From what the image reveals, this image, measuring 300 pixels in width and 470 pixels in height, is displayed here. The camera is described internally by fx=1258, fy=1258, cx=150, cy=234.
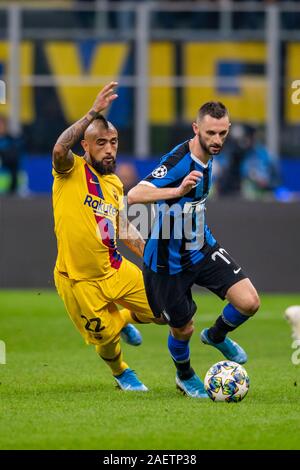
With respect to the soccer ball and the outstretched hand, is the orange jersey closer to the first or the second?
the outstretched hand

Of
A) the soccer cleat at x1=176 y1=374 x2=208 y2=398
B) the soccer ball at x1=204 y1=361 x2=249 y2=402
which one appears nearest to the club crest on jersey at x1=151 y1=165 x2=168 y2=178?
the soccer ball at x1=204 y1=361 x2=249 y2=402

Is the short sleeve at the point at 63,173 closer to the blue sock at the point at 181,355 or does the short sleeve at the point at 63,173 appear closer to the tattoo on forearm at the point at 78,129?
the tattoo on forearm at the point at 78,129

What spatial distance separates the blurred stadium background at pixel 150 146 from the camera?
11.6 m

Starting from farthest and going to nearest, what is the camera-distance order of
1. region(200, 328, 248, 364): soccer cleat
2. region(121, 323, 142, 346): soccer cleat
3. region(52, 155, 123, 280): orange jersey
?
1. region(121, 323, 142, 346): soccer cleat
2. region(200, 328, 248, 364): soccer cleat
3. region(52, 155, 123, 280): orange jersey

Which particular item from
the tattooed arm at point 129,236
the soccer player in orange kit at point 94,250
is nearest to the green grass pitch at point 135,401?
the soccer player in orange kit at point 94,250

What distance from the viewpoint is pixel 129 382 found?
10.4 meters

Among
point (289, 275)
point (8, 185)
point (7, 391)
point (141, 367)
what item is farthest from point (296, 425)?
point (8, 185)

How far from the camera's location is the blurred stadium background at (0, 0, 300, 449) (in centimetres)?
1158

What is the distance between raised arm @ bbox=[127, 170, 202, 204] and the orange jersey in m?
0.95

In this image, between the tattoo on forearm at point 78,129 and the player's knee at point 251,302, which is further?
the player's knee at point 251,302

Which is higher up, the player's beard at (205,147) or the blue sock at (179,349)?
the player's beard at (205,147)

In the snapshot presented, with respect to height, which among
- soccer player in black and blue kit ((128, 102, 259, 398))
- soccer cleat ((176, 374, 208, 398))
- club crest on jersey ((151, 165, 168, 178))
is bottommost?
soccer cleat ((176, 374, 208, 398))

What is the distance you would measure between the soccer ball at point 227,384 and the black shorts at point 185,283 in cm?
58

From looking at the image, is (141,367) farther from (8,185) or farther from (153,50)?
(153,50)
